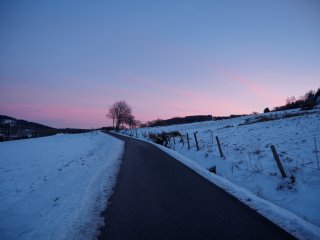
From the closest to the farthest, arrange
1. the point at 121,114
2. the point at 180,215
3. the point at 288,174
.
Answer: the point at 180,215 < the point at 288,174 < the point at 121,114

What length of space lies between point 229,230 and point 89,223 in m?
3.00

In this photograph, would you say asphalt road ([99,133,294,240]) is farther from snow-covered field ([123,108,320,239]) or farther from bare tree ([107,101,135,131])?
bare tree ([107,101,135,131])

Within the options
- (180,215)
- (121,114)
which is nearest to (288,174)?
(180,215)

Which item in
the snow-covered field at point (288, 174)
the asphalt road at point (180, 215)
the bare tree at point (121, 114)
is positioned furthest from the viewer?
the bare tree at point (121, 114)

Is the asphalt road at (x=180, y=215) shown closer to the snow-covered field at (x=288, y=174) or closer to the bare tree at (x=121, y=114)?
the snow-covered field at (x=288, y=174)

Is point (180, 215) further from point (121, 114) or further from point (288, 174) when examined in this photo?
point (121, 114)

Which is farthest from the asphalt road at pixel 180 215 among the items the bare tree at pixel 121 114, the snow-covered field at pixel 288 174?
the bare tree at pixel 121 114

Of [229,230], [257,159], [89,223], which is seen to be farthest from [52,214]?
[257,159]

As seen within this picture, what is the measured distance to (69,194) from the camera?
25.9 feet

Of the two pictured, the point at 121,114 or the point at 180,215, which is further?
the point at 121,114

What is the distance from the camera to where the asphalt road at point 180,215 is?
15.1ft

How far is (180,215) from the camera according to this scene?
556 centimetres

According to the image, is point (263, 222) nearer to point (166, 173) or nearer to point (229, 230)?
point (229, 230)

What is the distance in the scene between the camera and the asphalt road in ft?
15.1
